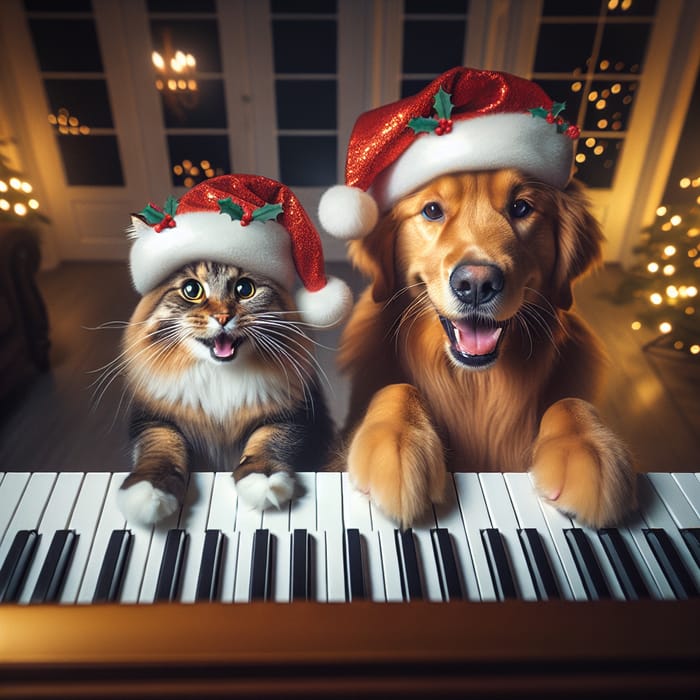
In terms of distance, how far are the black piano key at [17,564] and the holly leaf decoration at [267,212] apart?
598 mm

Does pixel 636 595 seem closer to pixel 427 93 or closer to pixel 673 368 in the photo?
pixel 673 368

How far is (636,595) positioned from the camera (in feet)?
2.46

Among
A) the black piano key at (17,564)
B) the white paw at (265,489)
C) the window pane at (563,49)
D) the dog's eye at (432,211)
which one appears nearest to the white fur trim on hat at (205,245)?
the dog's eye at (432,211)

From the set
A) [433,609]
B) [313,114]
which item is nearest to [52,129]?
[313,114]

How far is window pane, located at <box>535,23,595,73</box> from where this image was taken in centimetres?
87

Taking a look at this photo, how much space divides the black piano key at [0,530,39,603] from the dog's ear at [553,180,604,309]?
3.03ft

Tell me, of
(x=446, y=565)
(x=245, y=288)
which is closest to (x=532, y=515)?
(x=446, y=565)

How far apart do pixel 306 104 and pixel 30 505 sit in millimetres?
834

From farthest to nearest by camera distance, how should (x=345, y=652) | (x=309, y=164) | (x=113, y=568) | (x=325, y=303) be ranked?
1. (x=309, y=164)
2. (x=325, y=303)
3. (x=113, y=568)
4. (x=345, y=652)

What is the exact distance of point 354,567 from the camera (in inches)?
29.9

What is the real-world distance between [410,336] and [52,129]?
74cm

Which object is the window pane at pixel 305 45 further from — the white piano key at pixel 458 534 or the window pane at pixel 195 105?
the white piano key at pixel 458 534

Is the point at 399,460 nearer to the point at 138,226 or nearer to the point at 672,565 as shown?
the point at 672,565

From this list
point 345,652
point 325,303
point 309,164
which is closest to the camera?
point 345,652
